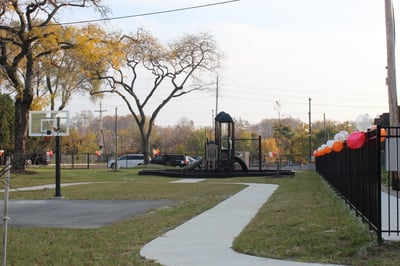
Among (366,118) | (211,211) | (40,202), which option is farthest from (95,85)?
(366,118)

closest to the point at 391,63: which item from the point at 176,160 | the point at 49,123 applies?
the point at 49,123

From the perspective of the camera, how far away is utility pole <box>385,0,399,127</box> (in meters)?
19.0

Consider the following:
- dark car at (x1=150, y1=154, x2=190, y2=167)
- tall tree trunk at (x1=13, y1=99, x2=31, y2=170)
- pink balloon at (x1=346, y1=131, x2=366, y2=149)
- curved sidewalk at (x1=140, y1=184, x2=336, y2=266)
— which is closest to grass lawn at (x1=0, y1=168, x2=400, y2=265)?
curved sidewalk at (x1=140, y1=184, x2=336, y2=266)

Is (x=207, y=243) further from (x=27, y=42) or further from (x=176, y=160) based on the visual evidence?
(x=176, y=160)

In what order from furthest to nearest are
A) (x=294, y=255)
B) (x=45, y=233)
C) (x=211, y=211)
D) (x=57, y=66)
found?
(x=57, y=66)
(x=211, y=211)
(x=45, y=233)
(x=294, y=255)

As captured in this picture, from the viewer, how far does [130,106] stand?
61.8m

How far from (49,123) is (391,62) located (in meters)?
14.2

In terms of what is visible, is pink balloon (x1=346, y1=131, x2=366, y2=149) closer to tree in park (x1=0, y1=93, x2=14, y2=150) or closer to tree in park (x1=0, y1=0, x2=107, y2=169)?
tree in park (x1=0, y1=0, x2=107, y2=169)

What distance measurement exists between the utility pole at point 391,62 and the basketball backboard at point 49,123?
12503 mm

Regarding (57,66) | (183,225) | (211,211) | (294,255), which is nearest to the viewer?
(294,255)

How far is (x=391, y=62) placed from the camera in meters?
19.3

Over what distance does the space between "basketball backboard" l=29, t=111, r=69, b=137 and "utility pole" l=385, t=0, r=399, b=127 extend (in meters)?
12.5

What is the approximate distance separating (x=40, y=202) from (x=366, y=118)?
474 inches

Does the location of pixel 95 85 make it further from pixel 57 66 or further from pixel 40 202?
pixel 40 202
